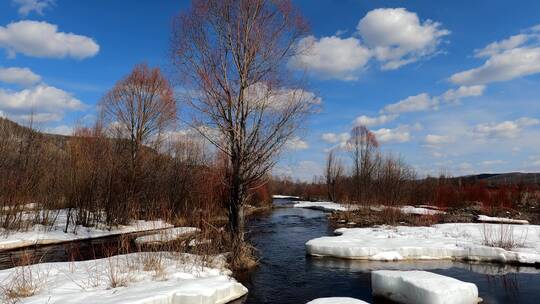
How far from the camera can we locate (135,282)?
8.49 m

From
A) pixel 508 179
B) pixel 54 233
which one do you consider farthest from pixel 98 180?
pixel 508 179

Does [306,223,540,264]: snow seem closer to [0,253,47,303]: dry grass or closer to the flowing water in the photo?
the flowing water

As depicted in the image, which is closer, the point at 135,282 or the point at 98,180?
the point at 135,282

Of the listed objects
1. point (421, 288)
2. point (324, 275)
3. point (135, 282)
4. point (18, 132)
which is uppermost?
point (18, 132)

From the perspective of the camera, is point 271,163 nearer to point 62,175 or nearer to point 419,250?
point 419,250

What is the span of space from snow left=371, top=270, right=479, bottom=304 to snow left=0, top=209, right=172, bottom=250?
749cm

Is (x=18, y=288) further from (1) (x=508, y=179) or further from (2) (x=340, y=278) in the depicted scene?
(1) (x=508, y=179)

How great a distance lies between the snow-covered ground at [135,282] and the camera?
7.26 meters

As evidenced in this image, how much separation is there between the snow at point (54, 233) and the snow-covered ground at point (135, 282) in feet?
11.5

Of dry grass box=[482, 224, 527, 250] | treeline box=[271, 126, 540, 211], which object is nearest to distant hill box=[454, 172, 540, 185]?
treeline box=[271, 126, 540, 211]

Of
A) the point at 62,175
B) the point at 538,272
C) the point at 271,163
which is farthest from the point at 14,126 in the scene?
the point at 538,272

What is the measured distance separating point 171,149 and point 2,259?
16895 millimetres

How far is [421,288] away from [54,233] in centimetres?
1621

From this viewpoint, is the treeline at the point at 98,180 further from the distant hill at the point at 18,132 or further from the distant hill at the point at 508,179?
the distant hill at the point at 508,179
